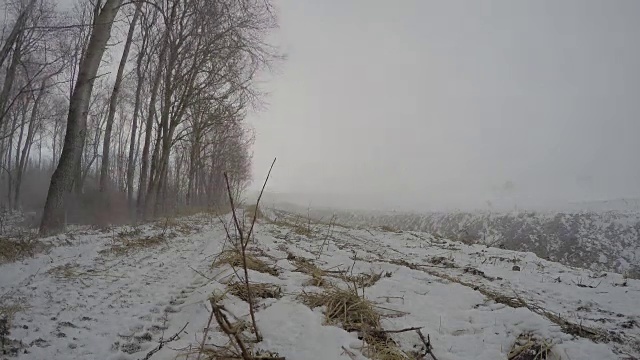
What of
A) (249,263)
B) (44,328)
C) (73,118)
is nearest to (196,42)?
(73,118)

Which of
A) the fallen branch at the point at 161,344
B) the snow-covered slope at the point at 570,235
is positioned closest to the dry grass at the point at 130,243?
the fallen branch at the point at 161,344

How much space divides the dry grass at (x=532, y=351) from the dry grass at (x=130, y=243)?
5119 mm

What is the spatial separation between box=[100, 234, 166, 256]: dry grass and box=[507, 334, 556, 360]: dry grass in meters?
5.12

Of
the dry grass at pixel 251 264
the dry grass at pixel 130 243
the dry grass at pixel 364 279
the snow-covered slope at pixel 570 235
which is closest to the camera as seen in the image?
the dry grass at pixel 364 279

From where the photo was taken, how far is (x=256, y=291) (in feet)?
10.3

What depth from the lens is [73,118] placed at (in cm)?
711

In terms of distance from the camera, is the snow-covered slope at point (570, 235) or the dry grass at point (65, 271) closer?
the dry grass at point (65, 271)

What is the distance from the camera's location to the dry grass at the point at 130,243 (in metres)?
5.43

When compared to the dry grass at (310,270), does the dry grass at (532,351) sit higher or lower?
lower

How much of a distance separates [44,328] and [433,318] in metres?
2.87

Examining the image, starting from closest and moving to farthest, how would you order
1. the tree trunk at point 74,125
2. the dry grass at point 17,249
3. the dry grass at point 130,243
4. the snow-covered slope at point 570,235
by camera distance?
the dry grass at point 17,249 → the dry grass at point 130,243 → the tree trunk at point 74,125 → the snow-covered slope at point 570,235

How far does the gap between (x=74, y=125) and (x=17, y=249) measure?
129 inches

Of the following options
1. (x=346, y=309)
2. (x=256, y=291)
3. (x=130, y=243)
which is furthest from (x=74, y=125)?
(x=346, y=309)

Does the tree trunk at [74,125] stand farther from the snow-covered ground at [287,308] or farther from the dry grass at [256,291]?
the dry grass at [256,291]
